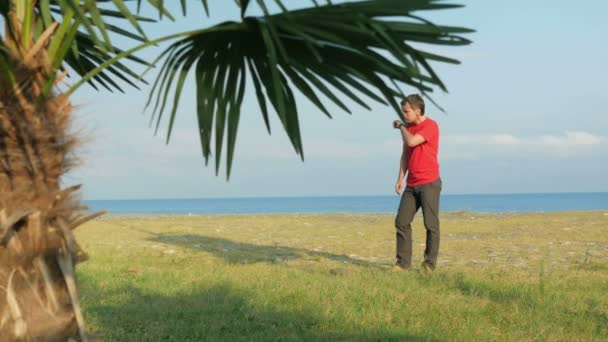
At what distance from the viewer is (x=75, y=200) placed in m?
2.88

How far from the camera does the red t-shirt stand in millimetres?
8141

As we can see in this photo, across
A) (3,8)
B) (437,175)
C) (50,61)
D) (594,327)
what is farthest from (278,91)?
(437,175)

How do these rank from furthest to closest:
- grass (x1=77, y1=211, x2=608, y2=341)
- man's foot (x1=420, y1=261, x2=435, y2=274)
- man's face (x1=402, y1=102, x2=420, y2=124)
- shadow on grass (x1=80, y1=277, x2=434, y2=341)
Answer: man's face (x1=402, y1=102, x2=420, y2=124) → man's foot (x1=420, y1=261, x2=435, y2=274) → grass (x1=77, y1=211, x2=608, y2=341) → shadow on grass (x1=80, y1=277, x2=434, y2=341)

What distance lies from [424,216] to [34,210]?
5.94 m

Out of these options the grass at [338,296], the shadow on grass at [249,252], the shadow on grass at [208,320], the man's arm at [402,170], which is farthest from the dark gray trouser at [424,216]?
the shadow on grass at [208,320]

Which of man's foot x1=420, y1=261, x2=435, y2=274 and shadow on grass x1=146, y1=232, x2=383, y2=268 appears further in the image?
shadow on grass x1=146, y1=232, x2=383, y2=268

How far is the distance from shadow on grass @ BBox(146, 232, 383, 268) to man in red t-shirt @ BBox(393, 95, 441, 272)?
0.85 m

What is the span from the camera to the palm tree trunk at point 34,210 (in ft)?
8.62

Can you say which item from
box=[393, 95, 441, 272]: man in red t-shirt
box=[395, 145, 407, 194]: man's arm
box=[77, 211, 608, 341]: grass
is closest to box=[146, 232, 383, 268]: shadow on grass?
box=[77, 211, 608, 341]: grass

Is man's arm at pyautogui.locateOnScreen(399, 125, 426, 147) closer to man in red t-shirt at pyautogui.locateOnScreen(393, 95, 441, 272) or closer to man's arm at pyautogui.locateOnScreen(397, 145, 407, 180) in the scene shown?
man in red t-shirt at pyautogui.locateOnScreen(393, 95, 441, 272)

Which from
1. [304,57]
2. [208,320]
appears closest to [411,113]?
[208,320]

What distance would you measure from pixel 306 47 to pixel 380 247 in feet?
31.5

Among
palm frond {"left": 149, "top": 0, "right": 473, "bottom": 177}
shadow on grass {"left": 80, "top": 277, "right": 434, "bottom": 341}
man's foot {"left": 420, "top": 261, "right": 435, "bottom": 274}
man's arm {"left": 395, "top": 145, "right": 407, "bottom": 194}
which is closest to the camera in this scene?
palm frond {"left": 149, "top": 0, "right": 473, "bottom": 177}

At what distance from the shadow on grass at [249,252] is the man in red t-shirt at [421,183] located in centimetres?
85
